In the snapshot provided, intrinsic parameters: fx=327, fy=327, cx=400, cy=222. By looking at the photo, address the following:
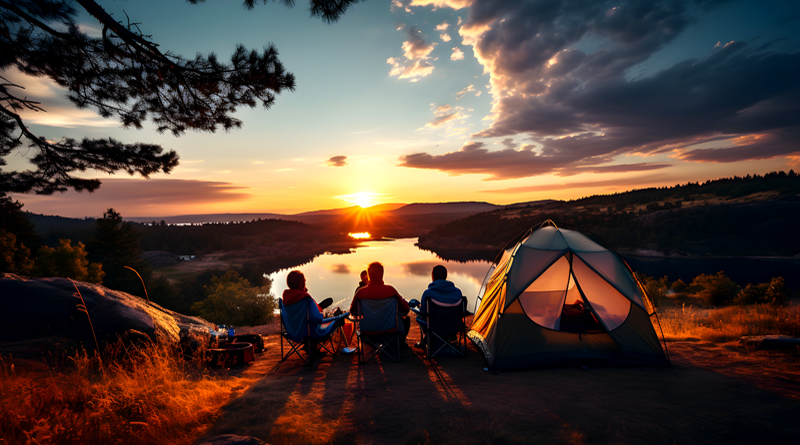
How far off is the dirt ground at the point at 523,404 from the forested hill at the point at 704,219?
150 feet

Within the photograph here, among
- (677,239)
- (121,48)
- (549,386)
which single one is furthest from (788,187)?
(121,48)

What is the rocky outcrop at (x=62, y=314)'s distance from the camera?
4980 millimetres

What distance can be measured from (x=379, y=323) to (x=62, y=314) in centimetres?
508

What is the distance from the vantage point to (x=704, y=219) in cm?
6234

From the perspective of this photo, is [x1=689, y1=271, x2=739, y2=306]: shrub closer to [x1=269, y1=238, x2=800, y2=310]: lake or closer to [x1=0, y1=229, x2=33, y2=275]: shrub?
[x1=269, y1=238, x2=800, y2=310]: lake

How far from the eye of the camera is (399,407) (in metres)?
3.68

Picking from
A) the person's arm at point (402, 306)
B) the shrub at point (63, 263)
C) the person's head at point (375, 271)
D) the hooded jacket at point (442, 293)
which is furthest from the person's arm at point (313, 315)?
the shrub at point (63, 263)

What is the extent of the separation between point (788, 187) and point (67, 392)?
331 ft

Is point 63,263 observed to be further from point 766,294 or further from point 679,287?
point 679,287

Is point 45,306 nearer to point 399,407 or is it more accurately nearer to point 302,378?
point 302,378

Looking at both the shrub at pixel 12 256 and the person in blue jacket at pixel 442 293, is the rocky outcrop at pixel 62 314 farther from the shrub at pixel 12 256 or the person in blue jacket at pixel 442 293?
the shrub at pixel 12 256

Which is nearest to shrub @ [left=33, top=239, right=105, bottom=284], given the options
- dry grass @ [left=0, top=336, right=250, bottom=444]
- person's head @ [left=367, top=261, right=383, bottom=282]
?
dry grass @ [left=0, top=336, right=250, bottom=444]

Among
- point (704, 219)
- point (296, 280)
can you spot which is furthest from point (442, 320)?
point (704, 219)

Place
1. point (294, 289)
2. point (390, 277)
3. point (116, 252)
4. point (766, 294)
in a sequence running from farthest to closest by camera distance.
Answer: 1. point (390, 277)
2. point (116, 252)
3. point (766, 294)
4. point (294, 289)
